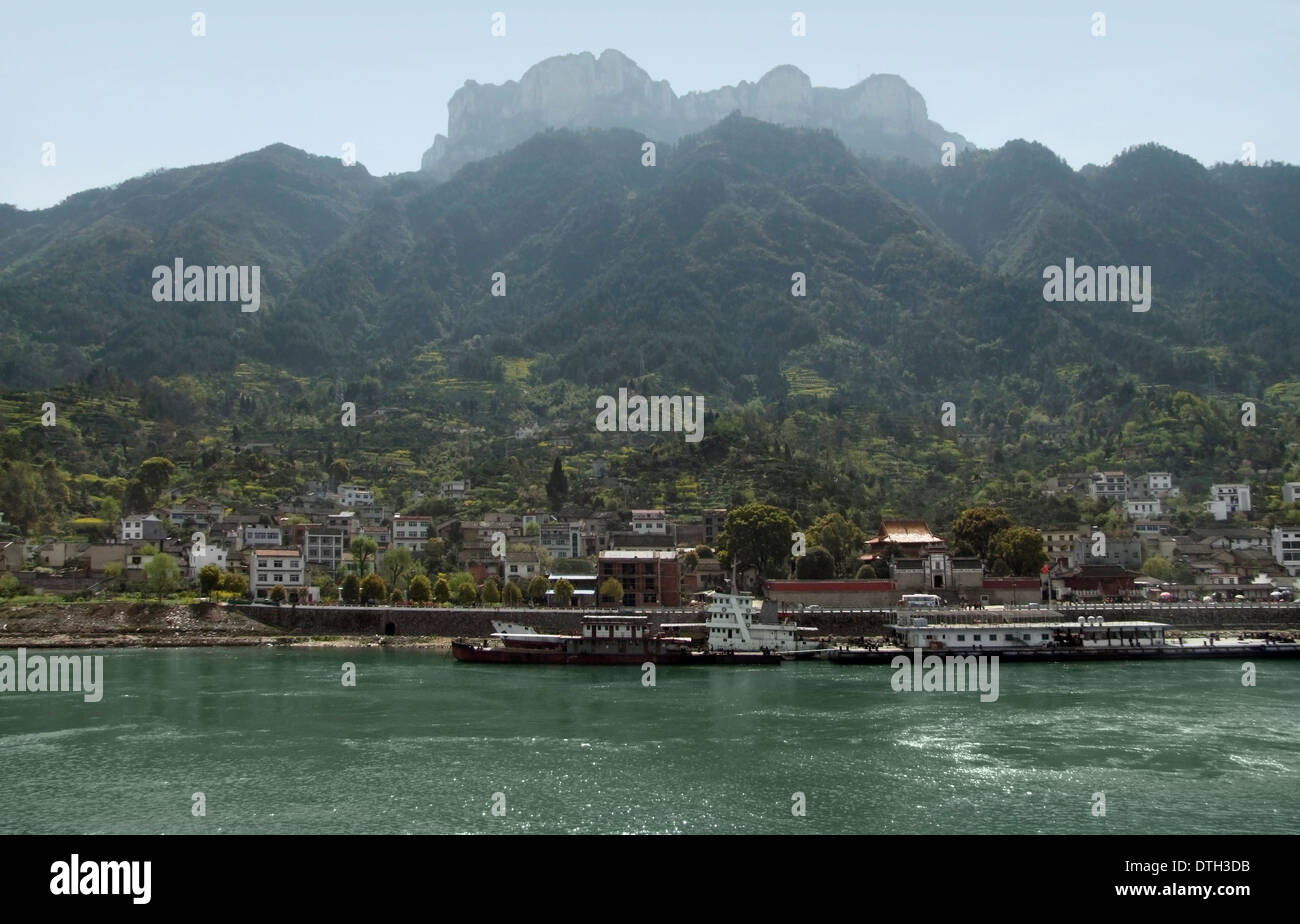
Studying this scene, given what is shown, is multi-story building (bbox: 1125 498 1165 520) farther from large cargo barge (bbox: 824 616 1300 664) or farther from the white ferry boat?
the white ferry boat

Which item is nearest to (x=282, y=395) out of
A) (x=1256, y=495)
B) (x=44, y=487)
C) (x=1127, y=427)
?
(x=44, y=487)

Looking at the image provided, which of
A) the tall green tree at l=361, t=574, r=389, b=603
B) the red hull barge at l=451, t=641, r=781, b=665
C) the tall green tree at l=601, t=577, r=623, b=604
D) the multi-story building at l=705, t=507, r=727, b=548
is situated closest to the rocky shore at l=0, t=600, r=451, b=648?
the tall green tree at l=361, t=574, r=389, b=603

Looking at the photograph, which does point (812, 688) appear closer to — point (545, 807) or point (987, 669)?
point (987, 669)

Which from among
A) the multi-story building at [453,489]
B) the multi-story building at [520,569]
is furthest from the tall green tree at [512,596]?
the multi-story building at [453,489]

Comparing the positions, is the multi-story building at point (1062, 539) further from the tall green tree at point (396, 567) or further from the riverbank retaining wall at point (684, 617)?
the tall green tree at point (396, 567)

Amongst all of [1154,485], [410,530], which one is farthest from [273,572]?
[1154,485]

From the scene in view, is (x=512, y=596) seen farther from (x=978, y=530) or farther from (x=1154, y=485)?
(x=1154, y=485)
